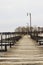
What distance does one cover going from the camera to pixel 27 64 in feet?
13.3

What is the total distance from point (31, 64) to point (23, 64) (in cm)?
14

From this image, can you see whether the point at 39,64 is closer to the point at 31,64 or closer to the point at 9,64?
the point at 31,64

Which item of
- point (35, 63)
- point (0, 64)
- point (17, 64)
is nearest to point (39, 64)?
point (35, 63)

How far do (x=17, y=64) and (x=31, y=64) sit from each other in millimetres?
248

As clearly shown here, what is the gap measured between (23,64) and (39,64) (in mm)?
290

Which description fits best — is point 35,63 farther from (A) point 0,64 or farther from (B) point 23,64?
(A) point 0,64

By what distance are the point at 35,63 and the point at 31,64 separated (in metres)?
0.09

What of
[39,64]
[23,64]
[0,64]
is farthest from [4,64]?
[39,64]

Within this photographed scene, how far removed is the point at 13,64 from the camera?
4.07 metres

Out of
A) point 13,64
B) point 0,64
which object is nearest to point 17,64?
point 13,64

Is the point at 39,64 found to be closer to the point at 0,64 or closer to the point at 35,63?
the point at 35,63

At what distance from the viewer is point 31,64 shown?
13.3 feet

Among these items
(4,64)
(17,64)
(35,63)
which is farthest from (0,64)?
(35,63)

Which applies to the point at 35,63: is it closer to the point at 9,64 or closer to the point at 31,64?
the point at 31,64
